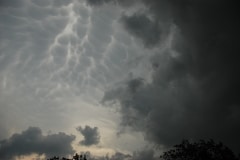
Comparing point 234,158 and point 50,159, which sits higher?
point 50,159

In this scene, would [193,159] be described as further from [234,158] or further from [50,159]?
[50,159]

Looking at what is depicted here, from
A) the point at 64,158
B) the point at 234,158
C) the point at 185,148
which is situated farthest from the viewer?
the point at 64,158

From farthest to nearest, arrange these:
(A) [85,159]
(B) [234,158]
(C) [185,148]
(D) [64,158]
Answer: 1. (D) [64,158]
2. (A) [85,159]
3. (C) [185,148]
4. (B) [234,158]

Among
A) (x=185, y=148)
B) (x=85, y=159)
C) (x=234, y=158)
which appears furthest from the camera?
(x=85, y=159)

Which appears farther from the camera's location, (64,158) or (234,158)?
(64,158)

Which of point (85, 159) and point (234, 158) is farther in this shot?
point (85, 159)

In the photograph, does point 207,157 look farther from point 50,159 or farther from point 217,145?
point 50,159

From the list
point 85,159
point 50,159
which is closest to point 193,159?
point 85,159

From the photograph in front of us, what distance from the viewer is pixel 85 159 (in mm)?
54406

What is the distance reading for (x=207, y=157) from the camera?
48.6 meters

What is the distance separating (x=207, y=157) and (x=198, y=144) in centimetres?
323

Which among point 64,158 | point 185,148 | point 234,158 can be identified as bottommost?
point 234,158

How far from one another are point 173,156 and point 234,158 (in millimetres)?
10955

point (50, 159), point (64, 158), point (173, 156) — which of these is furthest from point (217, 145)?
point (50, 159)
